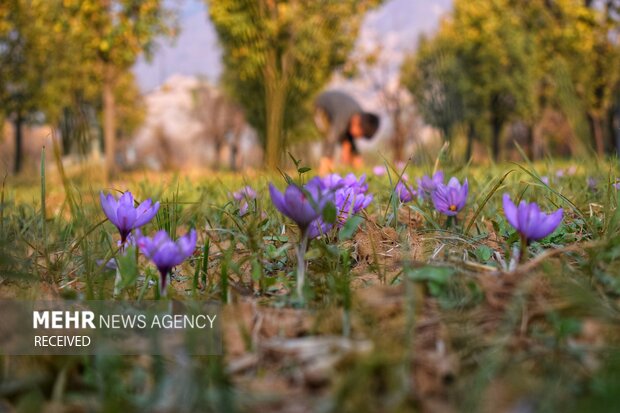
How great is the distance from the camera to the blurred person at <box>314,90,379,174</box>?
12.0 meters

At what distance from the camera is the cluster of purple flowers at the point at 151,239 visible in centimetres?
102

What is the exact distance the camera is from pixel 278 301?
1065mm

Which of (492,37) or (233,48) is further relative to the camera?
(492,37)

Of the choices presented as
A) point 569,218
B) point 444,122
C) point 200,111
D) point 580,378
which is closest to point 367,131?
point 444,122

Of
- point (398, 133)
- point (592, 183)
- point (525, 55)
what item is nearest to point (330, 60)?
point (398, 133)

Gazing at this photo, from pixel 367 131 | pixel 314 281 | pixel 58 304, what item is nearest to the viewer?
pixel 58 304

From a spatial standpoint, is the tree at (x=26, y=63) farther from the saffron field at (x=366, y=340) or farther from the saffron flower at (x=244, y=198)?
the saffron field at (x=366, y=340)

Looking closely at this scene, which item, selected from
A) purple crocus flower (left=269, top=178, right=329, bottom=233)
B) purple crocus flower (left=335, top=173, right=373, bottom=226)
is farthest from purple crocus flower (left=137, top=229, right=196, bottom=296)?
purple crocus flower (left=335, top=173, right=373, bottom=226)

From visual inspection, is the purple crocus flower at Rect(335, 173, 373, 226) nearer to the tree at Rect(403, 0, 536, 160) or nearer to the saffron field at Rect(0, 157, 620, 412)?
the saffron field at Rect(0, 157, 620, 412)

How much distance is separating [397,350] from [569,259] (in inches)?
26.0

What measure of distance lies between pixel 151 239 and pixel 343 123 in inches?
437

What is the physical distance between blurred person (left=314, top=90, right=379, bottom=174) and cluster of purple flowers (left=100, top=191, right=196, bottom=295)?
9259 millimetres

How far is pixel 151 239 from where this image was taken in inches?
45.2

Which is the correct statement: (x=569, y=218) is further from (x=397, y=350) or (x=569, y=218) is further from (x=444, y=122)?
(x=397, y=350)
